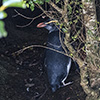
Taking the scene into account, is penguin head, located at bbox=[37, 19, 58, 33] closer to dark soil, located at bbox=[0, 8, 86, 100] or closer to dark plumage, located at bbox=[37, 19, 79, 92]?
dark plumage, located at bbox=[37, 19, 79, 92]

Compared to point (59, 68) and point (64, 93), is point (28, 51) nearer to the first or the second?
point (59, 68)

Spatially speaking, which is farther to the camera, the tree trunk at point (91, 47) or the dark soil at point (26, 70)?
the dark soil at point (26, 70)

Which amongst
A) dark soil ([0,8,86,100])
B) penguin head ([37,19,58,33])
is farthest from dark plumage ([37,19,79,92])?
dark soil ([0,8,86,100])

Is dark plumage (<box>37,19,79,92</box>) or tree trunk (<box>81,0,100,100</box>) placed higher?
tree trunk (<box>81,0,100,100</box>)

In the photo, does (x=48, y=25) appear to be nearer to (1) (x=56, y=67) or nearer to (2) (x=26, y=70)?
(1) (x=56, y=67)

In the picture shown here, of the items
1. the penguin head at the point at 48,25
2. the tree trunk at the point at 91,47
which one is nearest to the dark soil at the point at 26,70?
the penguin head at the point at 48,25

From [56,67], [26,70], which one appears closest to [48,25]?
[56,67]

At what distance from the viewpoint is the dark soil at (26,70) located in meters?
2.59

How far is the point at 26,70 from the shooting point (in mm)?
2947

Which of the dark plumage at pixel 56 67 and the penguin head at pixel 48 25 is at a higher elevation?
the penguin head at pixel 48 25

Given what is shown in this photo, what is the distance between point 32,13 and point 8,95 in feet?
5.62

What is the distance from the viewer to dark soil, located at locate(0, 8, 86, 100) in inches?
102

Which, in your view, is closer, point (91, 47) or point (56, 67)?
point (91, 47)

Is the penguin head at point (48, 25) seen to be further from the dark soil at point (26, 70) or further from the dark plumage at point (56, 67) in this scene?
the dark soil at point (26, 70)
